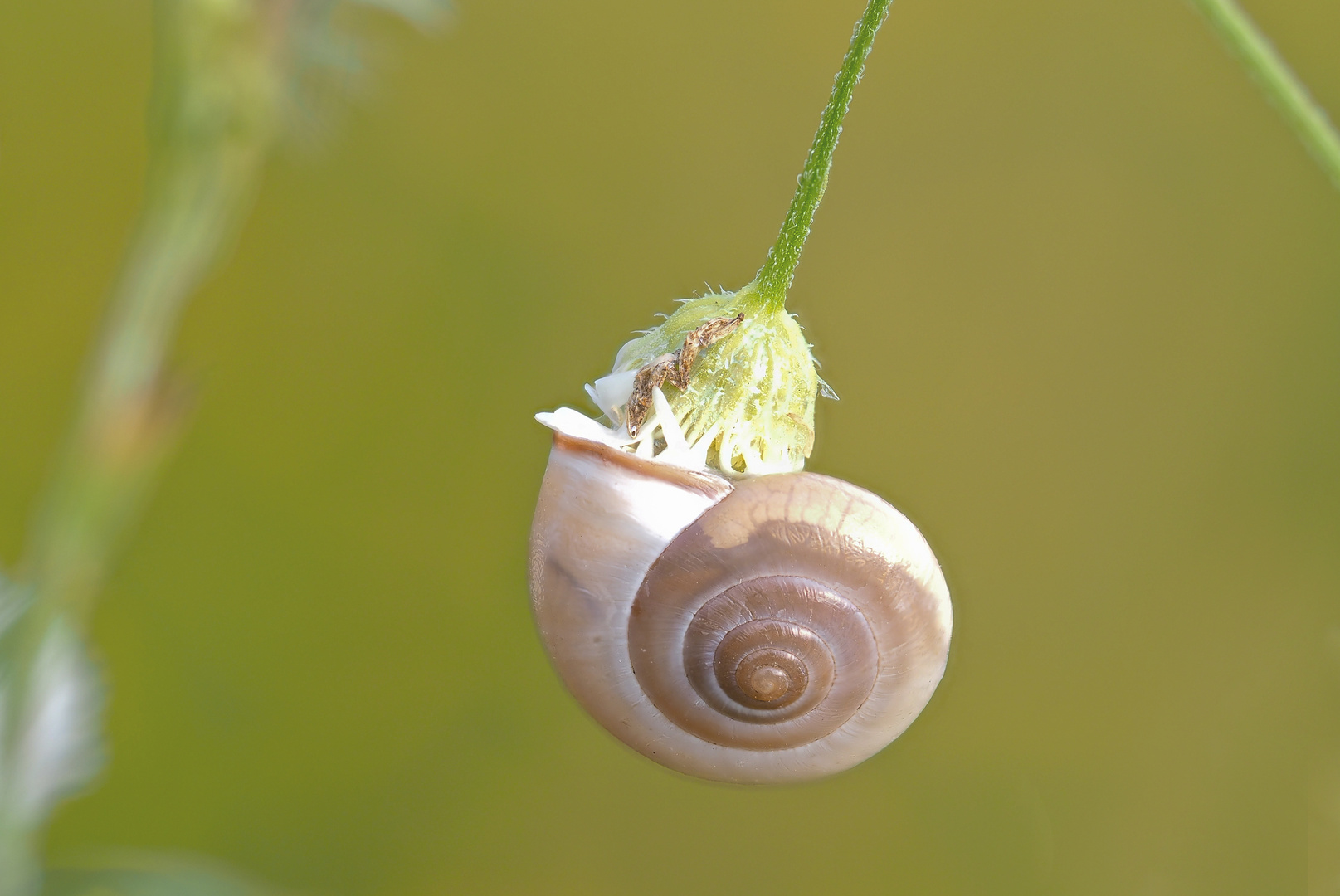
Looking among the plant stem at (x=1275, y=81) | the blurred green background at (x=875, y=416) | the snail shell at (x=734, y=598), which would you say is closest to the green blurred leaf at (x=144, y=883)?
the snail shell at (x=734, y=598)

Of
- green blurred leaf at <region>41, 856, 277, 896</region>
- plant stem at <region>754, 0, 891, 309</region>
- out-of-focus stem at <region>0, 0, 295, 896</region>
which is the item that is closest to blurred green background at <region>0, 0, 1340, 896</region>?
green blurred leaf at <region>41, 856, 277, 896</region>

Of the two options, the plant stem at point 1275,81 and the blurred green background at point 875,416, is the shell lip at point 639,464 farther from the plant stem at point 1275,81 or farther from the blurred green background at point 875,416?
the blurred green background at point 875,416

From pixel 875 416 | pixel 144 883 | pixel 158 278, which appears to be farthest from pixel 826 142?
pixel 875 416

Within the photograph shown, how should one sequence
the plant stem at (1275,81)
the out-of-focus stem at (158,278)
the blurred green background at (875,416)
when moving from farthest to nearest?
the blurred green background at (875,416)
the out-of-focus stem at (158,278)
the plant stem at (1275,81)

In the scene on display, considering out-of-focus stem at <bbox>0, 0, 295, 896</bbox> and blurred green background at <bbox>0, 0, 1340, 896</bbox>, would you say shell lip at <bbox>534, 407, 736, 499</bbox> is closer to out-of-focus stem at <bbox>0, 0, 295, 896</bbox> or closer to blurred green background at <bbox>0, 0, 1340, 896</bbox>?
out-of-focus stem at <bbox>0, 0, 295, 896</bbox>

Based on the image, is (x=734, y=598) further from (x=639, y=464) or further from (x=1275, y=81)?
(x=1275, y=81)
